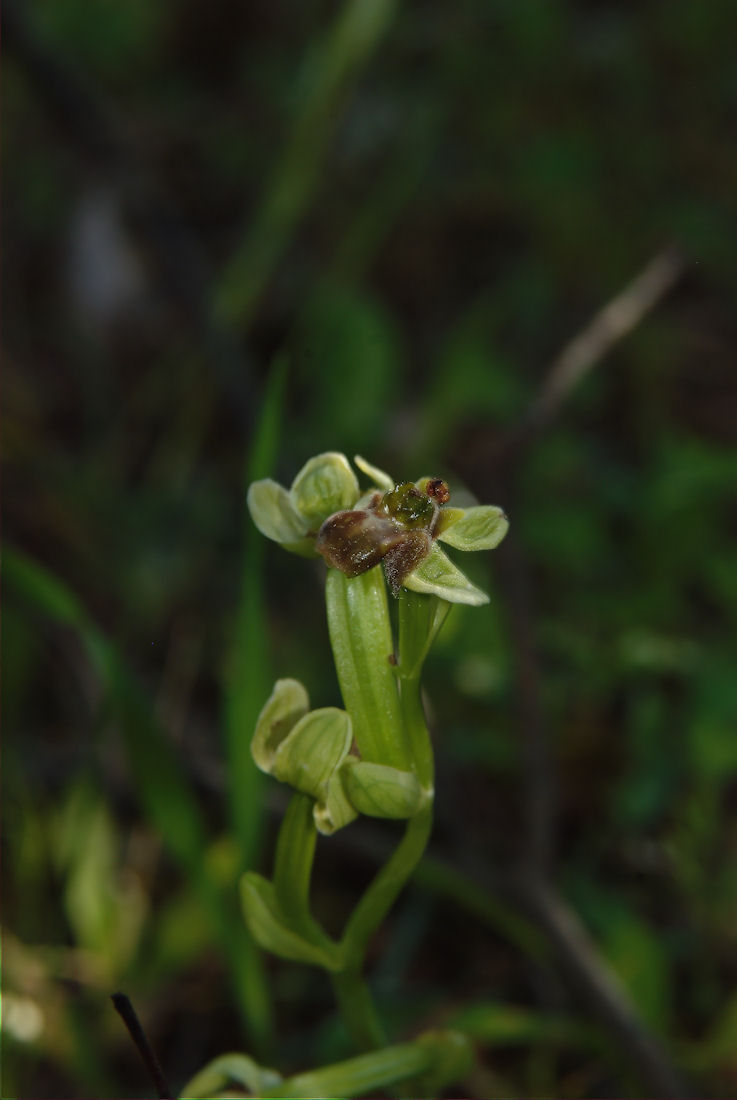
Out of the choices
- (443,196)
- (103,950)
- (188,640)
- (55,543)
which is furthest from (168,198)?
(103,950)

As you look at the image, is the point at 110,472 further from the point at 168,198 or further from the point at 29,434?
the point at 168,198

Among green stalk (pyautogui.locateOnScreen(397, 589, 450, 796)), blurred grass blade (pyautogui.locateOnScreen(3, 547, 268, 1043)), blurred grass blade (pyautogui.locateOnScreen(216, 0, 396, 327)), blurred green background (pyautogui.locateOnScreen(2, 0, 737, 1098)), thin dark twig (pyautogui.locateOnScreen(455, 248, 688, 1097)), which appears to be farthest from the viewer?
blurred grass blade (pyautogui.locateOnScreen(216, 0, 396, 327))

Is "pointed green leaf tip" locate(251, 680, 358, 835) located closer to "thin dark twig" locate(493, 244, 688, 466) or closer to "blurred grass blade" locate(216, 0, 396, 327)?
"thin dark twig" locate(493, 244, 688, 466)

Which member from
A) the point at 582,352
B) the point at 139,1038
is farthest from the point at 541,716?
the point at 139,1038

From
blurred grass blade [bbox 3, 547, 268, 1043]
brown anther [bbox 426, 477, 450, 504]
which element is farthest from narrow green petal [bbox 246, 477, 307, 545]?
blurred grass blade [bbox 3, 547, 268, 1043]

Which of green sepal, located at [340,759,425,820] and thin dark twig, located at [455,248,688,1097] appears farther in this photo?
thin dark twig, located at [455,248,688,1097]

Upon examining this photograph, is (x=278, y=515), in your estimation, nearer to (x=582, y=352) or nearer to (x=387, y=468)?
(x=582, y=352)

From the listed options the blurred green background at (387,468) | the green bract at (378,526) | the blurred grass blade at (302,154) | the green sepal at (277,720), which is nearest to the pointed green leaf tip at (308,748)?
Result: the green sepal at (277,720)
